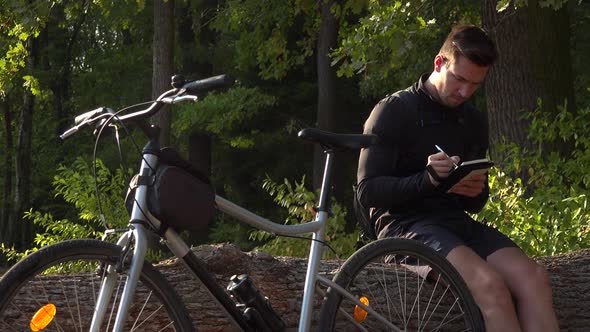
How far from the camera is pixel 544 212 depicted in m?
7.53

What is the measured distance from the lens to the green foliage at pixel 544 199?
7.31 meters

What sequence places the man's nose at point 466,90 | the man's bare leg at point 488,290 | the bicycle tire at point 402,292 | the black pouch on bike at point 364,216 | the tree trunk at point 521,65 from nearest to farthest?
the bicycle tire at point 402,292 → the man's bare leg at point 488,290 → the man's nose at point 466,90 → the black pouch on bike at point 364,216 → the tree trunk at point 521,65

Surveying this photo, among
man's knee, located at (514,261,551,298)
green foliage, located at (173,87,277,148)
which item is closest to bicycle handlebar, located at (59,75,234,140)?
man's knee, located at (514,261,551,298)

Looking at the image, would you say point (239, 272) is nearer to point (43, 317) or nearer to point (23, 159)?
point (43, 317)

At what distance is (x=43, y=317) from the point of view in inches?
139

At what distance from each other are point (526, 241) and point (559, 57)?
3.15m

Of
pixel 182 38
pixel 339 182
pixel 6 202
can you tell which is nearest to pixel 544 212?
pixel 339 182

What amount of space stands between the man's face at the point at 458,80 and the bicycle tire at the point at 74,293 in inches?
63.7

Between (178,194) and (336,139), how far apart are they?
78cm

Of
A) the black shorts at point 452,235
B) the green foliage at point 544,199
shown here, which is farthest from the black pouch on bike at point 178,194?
the green foliage at point 544,199

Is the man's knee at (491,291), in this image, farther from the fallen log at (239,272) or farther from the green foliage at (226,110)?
the green foliage at (226,110)

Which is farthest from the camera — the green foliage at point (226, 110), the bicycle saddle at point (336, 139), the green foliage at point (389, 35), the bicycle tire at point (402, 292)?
the green foliage at point (226, 110)

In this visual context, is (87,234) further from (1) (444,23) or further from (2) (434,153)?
(2) (434,153)

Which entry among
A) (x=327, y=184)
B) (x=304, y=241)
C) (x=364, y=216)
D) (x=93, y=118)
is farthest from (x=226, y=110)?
(x=93, y=118)
